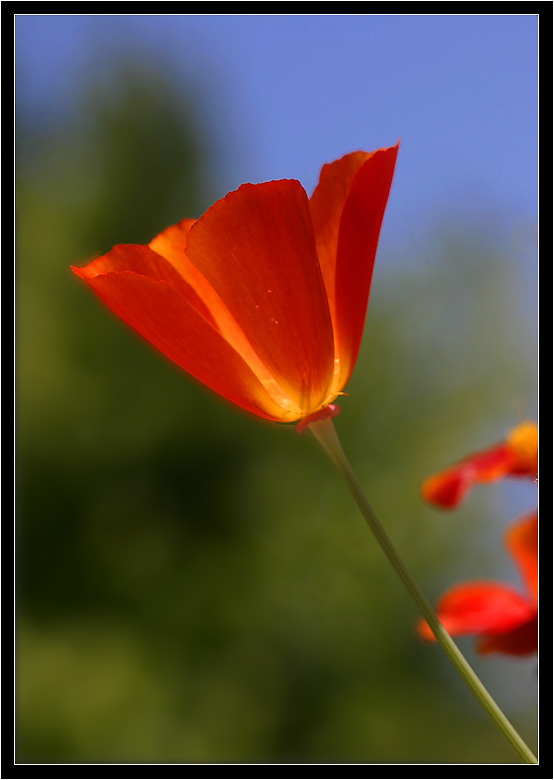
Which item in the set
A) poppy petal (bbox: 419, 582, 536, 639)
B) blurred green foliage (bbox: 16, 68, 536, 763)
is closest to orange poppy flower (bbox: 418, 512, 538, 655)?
poppy petal (bbox: 419, 582, 536, 639)

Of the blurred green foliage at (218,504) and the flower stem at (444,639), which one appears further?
the blurred green foliage at (218,504)

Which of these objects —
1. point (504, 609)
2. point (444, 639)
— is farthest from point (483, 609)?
point (444, 639)

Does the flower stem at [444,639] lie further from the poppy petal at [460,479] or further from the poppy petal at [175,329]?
the poppy petal at [460,479]

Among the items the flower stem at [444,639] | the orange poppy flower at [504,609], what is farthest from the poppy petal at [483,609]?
the flower stem at [444,639]

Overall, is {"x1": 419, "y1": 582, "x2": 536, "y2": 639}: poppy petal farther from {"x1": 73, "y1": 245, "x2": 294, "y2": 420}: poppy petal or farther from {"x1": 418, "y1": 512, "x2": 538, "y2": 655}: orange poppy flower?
{"x1": 73, "y1": 245, "x2": 294, "y2": 420}: poppy petal

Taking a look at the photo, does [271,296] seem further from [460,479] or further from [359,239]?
[460,479]

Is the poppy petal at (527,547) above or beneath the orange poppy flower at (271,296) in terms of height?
beneath
